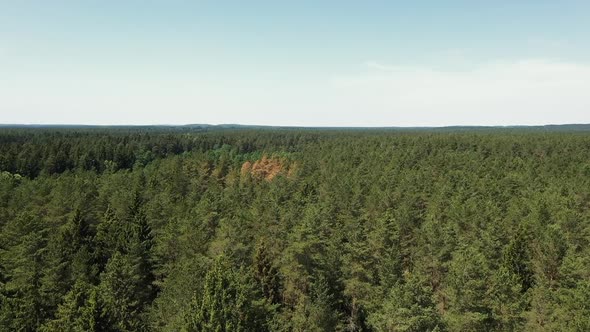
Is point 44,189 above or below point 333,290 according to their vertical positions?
above

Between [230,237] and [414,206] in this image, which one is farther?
[414,206]

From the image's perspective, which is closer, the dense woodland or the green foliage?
the green foliage

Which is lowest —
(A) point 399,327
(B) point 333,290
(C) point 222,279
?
(B) point 333,290

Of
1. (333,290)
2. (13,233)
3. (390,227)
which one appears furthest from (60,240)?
(390,227)

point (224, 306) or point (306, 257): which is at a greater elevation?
point (224, 306)

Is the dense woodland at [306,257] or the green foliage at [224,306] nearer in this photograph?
the green foliage at [224,306]

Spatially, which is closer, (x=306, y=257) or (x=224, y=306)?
(x=224, y=306)

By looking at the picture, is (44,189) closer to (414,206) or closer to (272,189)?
(272,189)

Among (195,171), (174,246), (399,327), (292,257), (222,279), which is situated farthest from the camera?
(195,171)
